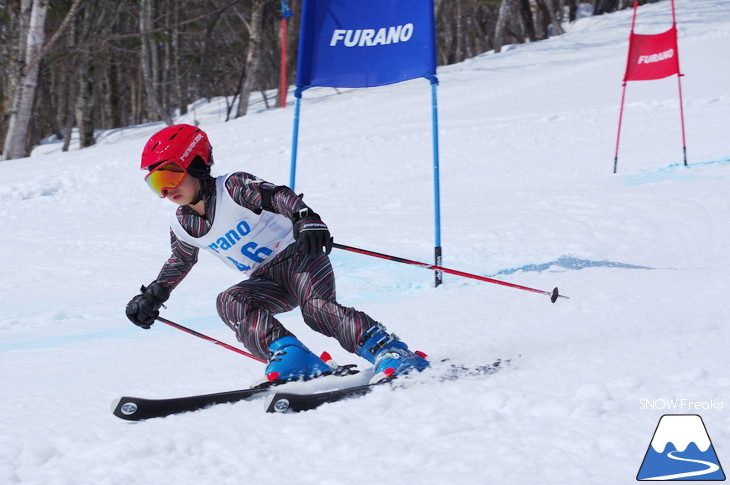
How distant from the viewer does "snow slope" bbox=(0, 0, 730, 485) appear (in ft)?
6.76

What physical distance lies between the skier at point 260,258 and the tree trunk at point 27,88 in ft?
31.8

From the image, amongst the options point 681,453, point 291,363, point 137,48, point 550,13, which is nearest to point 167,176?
point 291,363

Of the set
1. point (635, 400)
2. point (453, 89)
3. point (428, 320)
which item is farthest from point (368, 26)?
point (453, 89)

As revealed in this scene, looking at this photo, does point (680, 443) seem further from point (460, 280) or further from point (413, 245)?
point (413, 245)

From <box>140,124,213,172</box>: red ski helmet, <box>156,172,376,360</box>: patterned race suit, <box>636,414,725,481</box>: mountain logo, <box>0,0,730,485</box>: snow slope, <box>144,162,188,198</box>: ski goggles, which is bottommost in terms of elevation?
<box>0,0,730,485</box>: snow slope

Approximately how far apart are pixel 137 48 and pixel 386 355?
18608mm

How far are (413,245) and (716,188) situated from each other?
9.84 ft

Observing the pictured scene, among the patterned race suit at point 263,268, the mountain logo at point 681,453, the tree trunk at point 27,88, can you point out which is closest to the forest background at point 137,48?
the tree trunk at point 27,88

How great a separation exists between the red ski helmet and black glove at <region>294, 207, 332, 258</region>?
0.48 meters

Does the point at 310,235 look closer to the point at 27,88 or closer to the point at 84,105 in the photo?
the point at 27,88

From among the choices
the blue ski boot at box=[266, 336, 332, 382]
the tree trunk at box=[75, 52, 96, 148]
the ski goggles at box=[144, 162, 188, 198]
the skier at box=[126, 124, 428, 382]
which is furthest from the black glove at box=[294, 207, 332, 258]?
the tree trunk at box=[75, 52, 96, 148]

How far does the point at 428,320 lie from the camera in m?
3.89

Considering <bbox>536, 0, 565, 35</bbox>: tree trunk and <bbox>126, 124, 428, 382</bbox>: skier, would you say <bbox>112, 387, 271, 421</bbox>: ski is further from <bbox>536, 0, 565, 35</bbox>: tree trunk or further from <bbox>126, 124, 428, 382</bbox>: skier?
<bbox>536, 0, 565, 35</bbox>: tree trunk

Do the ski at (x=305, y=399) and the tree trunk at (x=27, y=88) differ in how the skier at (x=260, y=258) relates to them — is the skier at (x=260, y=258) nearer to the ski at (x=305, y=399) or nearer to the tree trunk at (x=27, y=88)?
the ski at (x=305, y=399)
